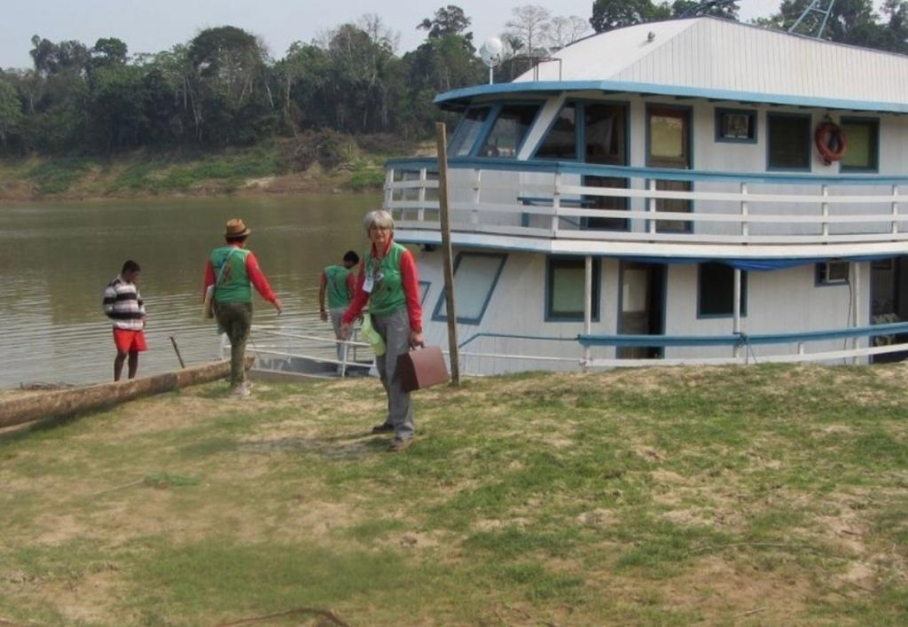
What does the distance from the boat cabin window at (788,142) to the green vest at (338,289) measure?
19.7ft

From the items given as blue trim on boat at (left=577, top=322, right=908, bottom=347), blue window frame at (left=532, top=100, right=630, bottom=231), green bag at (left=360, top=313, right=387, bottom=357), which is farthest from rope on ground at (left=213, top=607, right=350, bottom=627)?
blue window frame at (left=532, top=100, right=630, bottom=231)

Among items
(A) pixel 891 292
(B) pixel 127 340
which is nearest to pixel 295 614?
(B) pixel 127 340

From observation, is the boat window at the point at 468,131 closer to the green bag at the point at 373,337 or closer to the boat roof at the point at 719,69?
the boat roof at the point at 719,69

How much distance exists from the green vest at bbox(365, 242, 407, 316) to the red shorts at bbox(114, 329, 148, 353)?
19.3 feet

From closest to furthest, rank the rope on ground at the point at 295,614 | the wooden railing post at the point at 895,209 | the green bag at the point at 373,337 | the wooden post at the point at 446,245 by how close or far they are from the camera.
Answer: the rope on ground at the point at 295,614 → the green bag at the point at 373,337 → the wooden post at the point at 446,245 → the wooden railing post at the point at 895,209

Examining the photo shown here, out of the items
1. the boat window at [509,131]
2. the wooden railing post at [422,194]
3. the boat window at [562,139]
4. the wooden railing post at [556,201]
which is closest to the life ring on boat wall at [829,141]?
the boat window at [562,139]

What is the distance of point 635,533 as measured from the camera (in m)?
6.99

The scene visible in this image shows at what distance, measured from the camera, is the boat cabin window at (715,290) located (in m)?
14.7

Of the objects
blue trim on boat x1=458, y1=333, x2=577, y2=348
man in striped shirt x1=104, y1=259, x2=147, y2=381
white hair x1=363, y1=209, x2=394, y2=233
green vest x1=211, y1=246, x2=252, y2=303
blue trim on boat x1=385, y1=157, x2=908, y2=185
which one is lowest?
blue trim on boat x1=458, y1=333, x2=577, y2=348

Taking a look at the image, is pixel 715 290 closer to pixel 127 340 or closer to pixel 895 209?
pixel 895 209

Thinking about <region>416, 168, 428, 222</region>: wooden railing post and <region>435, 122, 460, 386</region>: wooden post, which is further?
<region>416, 168, 428, 222</region>: wooden railing post

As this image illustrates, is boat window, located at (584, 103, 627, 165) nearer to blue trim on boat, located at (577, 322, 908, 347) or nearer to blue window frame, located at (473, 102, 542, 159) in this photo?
blue window frame, located at (473, 102, 542, 159)

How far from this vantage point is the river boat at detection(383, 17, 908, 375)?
45.2ft

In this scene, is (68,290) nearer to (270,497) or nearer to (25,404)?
(25,404)
